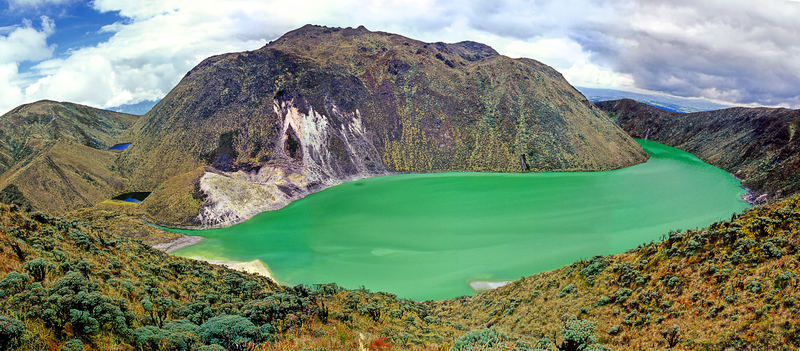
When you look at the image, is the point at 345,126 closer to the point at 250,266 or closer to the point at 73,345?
the point at 250,266

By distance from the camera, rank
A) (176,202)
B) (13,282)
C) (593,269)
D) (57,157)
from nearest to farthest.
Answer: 1. (13,282)
2. (593,269)
3. (176,202)
4. (57,157)

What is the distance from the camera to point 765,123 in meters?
99.5

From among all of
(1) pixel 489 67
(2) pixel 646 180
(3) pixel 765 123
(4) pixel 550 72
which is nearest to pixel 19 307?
(2) pixel 646 180

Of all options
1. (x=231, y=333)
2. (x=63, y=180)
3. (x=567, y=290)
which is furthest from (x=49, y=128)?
(x=567, y=290)

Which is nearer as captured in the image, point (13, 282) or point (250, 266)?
point (13, 282)

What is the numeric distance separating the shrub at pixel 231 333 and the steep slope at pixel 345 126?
154ft

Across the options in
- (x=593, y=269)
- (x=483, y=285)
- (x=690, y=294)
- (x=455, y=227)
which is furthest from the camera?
(x=455, y=227)

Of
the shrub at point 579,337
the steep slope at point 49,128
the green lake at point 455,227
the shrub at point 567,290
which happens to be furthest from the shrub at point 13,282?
the steep slope at point 49,128

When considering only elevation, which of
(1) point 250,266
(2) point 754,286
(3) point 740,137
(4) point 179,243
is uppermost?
(3) point 740,137

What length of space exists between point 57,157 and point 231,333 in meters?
78.6

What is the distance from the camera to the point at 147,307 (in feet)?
55.2

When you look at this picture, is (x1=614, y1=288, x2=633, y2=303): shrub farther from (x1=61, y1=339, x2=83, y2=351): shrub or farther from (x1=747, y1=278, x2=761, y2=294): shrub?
(x1=61, y1=339, x2=83, y2=351): shrub

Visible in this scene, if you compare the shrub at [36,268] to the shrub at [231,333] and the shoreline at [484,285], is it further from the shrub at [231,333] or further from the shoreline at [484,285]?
the shoreline at [484,285]

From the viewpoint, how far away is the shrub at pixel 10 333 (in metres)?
9.78
